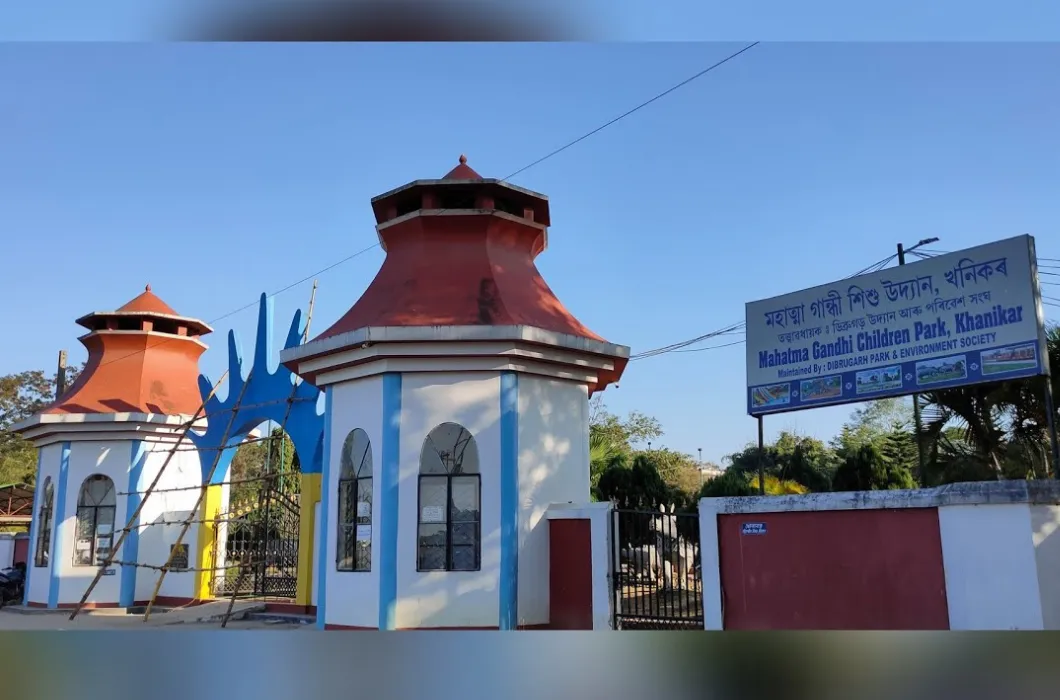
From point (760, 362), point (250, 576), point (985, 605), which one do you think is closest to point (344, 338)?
point (760, 362)

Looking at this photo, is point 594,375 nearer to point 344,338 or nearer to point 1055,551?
point 344,338

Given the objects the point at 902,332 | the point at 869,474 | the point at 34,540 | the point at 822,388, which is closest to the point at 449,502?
the point at 822,388

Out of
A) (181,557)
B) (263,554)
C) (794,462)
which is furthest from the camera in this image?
(794,462)

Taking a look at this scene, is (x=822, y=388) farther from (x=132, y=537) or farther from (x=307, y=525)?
(x=132, y=537)

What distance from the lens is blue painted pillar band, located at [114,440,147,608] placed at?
18547 mm

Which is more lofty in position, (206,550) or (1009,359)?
(1009,359)

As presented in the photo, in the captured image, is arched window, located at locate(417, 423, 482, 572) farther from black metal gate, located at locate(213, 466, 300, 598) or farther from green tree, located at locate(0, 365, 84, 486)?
green tree, located at locate(0, 365, 84, 486)

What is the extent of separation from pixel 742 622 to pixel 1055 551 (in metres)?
2.77

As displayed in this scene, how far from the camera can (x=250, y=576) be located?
21.4 meters

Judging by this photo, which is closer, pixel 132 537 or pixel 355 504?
pixel 355 504

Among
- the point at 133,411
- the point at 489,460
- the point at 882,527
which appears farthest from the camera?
the point at 133,411

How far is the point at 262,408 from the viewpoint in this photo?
1644 cm

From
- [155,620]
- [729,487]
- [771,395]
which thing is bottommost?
[155,620]

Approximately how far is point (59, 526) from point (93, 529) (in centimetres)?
64
